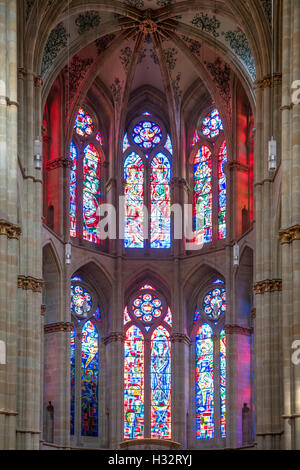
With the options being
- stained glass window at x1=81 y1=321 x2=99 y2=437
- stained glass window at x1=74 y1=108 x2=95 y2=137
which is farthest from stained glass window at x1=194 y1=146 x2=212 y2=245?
stained glass window at x1=81 y1=321 x2=99 y2=437

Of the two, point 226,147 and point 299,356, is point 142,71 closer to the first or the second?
point 226,147

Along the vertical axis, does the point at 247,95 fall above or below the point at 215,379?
above

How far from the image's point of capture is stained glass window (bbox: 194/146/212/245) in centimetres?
4734

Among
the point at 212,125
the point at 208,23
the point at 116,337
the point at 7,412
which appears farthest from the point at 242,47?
the point at 7,412

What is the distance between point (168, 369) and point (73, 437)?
4430 mm

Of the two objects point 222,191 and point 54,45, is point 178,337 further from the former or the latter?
point 54,45

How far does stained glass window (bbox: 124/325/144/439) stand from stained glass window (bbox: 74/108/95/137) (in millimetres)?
7179

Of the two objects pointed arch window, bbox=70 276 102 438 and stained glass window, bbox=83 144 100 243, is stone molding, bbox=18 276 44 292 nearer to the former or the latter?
pointed arch window, bbox=70 276 102 438

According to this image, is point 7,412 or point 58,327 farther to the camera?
point 58,327

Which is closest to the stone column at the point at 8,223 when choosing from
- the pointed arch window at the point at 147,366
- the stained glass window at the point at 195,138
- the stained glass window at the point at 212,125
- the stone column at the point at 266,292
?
the stone column at the point at 266,292

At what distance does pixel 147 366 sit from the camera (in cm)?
4706

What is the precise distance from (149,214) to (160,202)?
2.06 feet
